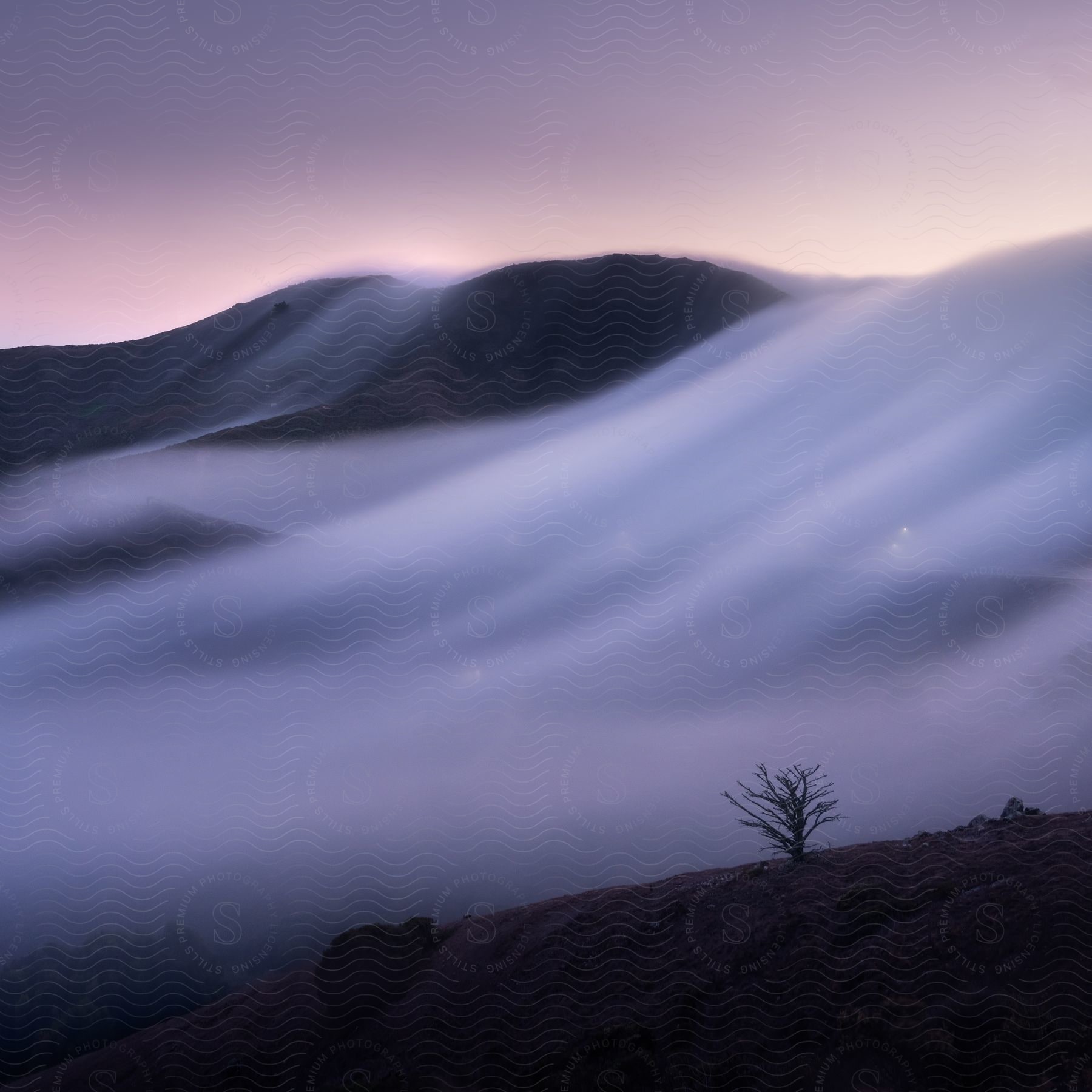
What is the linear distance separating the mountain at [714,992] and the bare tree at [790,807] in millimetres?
150

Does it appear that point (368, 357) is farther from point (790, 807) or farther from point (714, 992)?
point (714, 992)

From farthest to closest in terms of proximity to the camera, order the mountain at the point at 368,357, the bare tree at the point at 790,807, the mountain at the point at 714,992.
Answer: the mountain at the point at 368,357, the bare tree at the point at 790,807, the mountain at the point at 714,992

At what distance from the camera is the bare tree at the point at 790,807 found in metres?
5.28

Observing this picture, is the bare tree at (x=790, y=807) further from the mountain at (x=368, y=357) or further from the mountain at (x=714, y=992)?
the mountain at (x=368, y=357)

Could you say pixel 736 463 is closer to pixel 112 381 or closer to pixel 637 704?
pixel 637 704

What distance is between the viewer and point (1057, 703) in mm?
5527

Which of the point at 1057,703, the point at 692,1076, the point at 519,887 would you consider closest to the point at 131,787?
the point at 519,887

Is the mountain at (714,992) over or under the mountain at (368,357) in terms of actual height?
under

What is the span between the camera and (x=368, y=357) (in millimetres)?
12133

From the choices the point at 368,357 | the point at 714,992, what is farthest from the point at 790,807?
the point at 368,357

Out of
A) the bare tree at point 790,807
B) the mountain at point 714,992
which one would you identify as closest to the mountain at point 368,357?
the bare tree at point 790,807

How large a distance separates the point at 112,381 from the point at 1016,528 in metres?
10.8

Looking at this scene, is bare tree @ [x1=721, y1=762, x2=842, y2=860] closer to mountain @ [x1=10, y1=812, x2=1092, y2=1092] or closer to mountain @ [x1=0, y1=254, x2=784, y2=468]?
mountain @ [x1=10, y1=812, x2=1092, y2=1092]

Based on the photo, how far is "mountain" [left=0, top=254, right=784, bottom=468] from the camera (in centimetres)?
717
